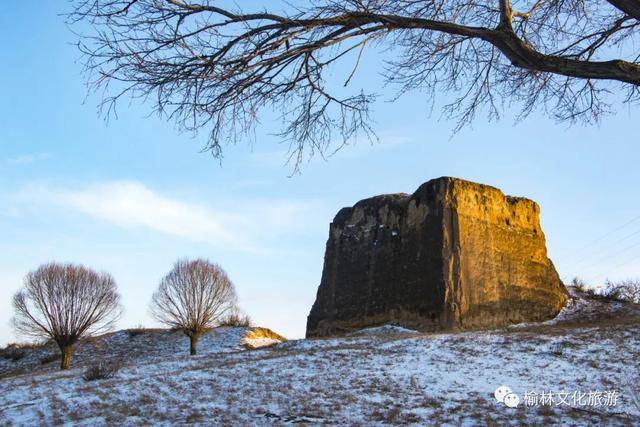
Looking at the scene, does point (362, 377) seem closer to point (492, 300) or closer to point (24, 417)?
point (24, 417)

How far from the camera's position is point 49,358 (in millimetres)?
28234

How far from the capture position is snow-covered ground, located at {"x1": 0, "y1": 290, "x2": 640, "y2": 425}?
25.7 ft

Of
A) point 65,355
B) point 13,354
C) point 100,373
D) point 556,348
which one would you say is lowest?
point 100,373

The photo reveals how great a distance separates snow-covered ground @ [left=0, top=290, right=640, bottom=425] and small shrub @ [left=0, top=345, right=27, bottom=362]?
18079 millimetres

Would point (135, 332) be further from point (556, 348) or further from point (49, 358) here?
point (556, 348)

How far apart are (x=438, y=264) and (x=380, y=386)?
29.1ft

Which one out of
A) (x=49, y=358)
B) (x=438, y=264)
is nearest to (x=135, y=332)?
(x=49, y=358)

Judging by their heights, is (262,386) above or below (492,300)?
below

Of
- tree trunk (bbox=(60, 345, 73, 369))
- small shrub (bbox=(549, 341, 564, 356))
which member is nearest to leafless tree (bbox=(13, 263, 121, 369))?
tree trunk (bbox=(60, 345, 73, 369))

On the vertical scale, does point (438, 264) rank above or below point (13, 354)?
above

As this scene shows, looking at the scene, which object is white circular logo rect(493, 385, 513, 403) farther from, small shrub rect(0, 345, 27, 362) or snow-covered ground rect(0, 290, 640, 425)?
small shrub rect(0, 345, 27, 362)

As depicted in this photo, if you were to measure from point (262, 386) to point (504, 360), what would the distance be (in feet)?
15.2

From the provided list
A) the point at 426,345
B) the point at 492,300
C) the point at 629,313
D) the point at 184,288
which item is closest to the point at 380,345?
the point at 426,345

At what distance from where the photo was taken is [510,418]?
7422 mm
